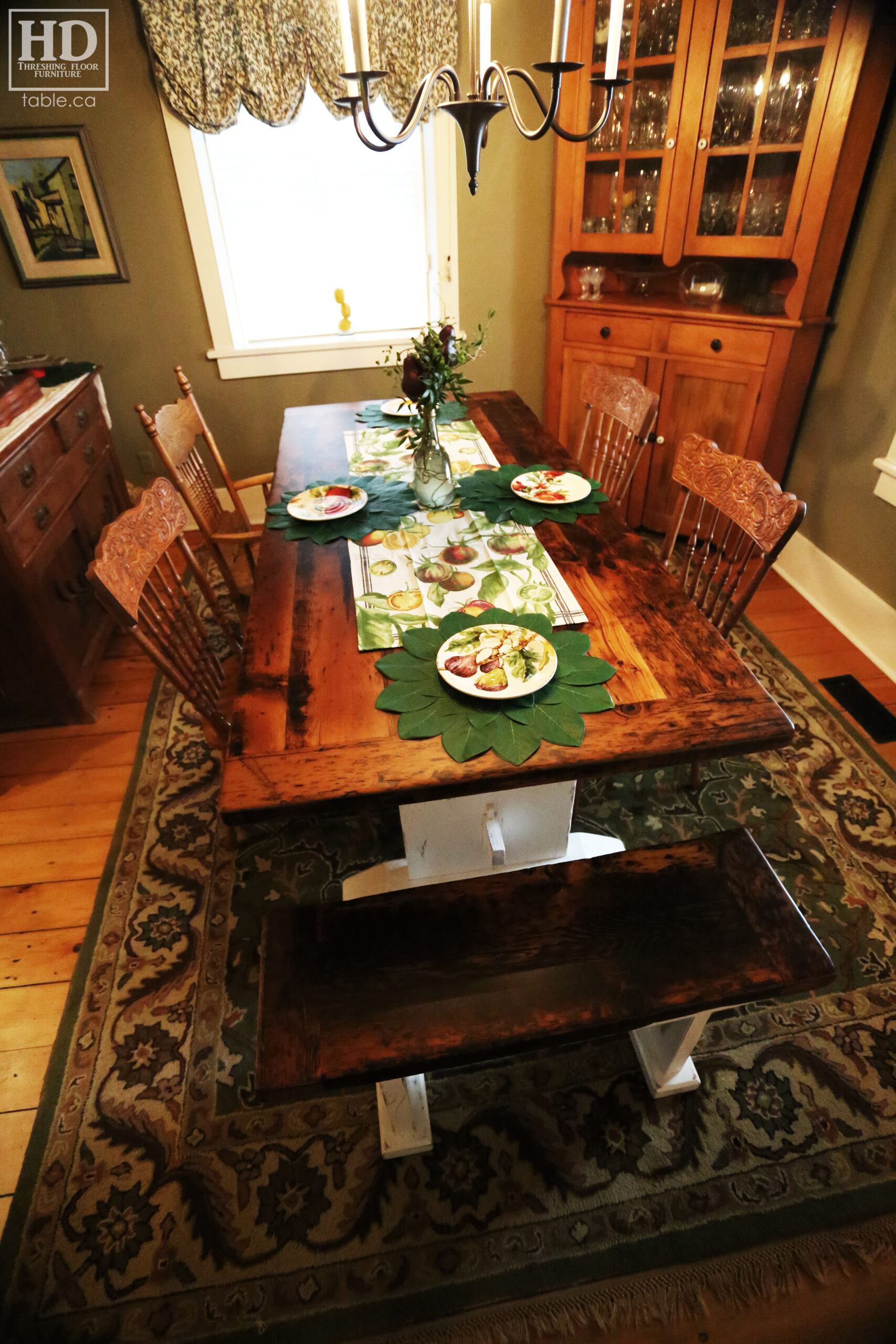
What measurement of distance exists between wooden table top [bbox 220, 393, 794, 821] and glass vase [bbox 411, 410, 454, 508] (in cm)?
25

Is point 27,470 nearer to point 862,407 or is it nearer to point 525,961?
point 525,961

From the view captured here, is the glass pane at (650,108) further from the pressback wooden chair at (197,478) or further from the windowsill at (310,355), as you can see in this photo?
the pressback wooden chair at (197,478)

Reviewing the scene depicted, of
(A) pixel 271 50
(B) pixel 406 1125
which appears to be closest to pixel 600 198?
(A) pixel 271 50

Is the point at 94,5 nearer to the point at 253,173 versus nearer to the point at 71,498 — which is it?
the point at 253,173

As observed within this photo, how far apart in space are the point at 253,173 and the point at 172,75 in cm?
42

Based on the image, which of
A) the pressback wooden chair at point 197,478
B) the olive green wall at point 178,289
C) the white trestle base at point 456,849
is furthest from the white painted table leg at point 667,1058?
the olive green wall at point 178,289

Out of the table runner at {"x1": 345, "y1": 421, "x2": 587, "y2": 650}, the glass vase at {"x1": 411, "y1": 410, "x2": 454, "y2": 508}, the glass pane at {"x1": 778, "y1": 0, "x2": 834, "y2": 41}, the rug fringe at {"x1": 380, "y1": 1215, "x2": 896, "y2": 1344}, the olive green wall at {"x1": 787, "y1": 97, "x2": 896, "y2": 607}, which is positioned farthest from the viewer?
the olive green wall at {"x1": 787, "y1": 97, "x2": 896, "y2": 607}

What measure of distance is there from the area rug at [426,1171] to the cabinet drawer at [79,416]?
161 cm

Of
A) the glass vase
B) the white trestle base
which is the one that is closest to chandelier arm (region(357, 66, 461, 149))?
the glass vase

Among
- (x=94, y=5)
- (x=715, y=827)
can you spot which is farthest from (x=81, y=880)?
(x=94, y=5)

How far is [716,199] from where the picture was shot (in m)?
2.45

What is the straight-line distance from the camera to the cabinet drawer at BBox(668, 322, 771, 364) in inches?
95.9

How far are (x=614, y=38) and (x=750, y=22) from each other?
163cm

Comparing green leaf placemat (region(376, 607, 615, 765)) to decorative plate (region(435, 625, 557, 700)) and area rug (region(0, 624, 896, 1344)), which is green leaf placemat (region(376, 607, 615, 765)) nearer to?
decorative plate (region(435, 625, 557, 700))
